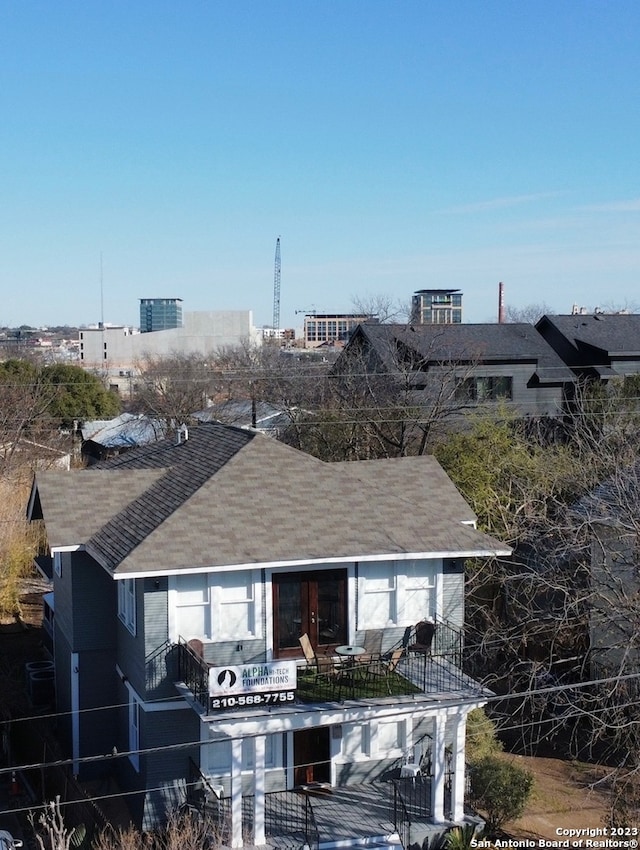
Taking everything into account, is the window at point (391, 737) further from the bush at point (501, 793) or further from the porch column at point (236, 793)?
the porch column at point (236, 793)

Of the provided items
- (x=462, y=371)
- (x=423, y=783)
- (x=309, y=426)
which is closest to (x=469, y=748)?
(x=423, y=783)

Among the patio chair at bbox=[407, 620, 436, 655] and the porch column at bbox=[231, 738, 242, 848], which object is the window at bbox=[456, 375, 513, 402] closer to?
the patio chair at bbox=[407, 620, 436, 655]

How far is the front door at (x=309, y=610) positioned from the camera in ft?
59.4

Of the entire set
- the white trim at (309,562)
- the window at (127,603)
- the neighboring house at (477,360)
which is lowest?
the window at (127,603)

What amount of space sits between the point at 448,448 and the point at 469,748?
41.9 ft

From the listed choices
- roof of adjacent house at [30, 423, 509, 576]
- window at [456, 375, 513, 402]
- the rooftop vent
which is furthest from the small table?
window at [456, 375, 513, 402]

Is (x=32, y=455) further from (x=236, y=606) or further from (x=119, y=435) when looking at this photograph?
(x=236, y=606)

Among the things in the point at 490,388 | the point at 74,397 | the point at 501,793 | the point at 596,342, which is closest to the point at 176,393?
the point at 74,397

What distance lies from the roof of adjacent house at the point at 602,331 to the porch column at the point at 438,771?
1384 inches

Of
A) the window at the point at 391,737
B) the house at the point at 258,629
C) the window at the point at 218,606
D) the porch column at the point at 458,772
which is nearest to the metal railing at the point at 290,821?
the house at the point at 258,629

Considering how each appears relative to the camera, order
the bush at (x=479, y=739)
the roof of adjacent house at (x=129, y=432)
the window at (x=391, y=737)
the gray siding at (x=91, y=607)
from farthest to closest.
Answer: the roof of adjacent house at (x=129, y=432), the gray siding at (x=91, y=607), the bush at (x=479, y=739), the window at (x=391, y=737)

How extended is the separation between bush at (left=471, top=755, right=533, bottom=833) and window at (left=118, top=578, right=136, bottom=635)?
7.00 m

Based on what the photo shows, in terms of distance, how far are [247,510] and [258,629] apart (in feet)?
7.52

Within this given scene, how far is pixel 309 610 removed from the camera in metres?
18.3
